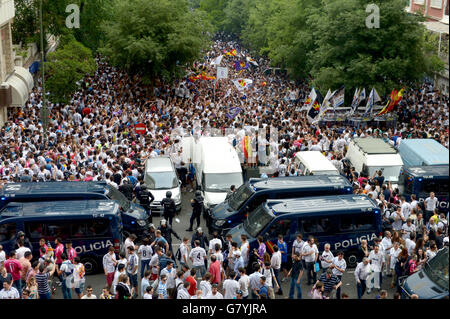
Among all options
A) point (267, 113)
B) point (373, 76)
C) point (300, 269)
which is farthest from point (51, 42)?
point (300, 269)

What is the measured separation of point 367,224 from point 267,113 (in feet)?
58.8

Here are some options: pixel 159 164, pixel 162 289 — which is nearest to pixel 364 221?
pixel 162 289

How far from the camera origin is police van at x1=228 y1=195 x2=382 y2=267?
16.1m

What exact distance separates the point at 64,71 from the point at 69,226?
1802 centimetres

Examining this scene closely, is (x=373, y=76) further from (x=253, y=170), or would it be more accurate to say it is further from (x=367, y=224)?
(x=367, y=224)

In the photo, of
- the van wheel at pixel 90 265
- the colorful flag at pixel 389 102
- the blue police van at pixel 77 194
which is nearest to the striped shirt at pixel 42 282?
the van wheel at pixel 90 265

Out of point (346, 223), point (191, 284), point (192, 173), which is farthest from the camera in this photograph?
point (192, 173)

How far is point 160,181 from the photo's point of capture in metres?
21.7

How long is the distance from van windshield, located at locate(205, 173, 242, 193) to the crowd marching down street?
157 centimetres

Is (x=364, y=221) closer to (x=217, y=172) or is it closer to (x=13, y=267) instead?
(x=217, y=172)

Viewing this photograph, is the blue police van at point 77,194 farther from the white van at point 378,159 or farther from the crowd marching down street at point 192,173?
the white van at point 378,159

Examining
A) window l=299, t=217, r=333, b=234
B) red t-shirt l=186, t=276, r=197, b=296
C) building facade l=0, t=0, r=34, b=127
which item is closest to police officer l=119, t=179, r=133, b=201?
window l=299, t=217, r=333, b=234

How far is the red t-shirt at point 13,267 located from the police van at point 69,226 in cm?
182

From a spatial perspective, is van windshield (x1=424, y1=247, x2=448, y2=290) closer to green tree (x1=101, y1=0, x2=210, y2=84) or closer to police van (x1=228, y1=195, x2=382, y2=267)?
police van (x1=228, y1=195, x2=382, y2=267)
